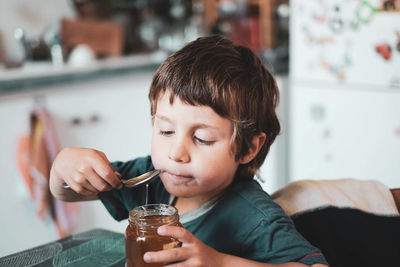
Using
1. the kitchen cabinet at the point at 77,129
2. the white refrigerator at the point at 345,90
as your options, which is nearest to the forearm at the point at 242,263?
the kitchen cabinet at the point at 77,129

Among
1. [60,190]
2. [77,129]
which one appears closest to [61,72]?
[77,129]

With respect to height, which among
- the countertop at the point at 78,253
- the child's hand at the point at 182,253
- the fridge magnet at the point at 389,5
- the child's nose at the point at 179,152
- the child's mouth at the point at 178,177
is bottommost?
the countertop at the point at 78,253

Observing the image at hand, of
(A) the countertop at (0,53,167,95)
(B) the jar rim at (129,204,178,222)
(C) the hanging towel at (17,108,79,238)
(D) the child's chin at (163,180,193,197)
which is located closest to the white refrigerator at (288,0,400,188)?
(A) the countertop at (0,53,167,95)

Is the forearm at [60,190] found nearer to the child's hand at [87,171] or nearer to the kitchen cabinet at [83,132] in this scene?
the child's hand at [87,171]

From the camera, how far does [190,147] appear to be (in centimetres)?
81

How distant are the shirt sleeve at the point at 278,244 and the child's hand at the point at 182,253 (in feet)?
0.45

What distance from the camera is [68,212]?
210 centimetres

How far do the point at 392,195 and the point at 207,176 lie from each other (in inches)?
14.0

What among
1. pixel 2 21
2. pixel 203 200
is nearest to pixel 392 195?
pixel 203 200

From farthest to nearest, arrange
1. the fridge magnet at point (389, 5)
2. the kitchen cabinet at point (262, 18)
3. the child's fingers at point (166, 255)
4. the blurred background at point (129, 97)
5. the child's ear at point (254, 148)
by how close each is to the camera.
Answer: the kitchen cabinet at point (262, 18), the blurred background at point (129, 97), the fridge magnet at point (389, 5), the child's ear at point (254, 148), the child's fingers at point (166, 255)

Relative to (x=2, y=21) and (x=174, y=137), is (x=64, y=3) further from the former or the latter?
(x=174, y=137)

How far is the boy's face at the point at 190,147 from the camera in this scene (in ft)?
2.67

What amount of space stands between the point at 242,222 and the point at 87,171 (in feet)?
0.91

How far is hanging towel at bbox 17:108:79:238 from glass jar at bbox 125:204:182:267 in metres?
1.36
